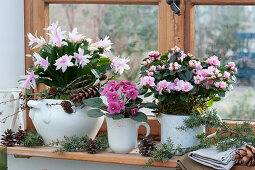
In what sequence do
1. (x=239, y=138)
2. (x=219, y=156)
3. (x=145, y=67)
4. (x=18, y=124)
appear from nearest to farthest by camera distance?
1. (x=219, y=156)
2. (x=239, y=138)
3. (x=145, y=67)
4. (x=18, y=124)

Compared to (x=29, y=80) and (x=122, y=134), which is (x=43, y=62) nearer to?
(x=29, y=80)

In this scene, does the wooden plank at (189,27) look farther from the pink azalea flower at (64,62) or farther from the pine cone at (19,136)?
the pine cone at (19,136)

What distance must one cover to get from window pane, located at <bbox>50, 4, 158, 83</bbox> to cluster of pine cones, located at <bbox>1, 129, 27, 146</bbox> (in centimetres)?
58

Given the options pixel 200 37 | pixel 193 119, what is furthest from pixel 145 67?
pixel 200 37

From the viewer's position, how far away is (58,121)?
154 cm

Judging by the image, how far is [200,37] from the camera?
1802mm

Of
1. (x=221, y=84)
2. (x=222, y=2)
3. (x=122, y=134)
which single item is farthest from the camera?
(x=222, y=2)

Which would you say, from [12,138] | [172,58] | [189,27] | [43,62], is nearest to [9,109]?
[12,138]

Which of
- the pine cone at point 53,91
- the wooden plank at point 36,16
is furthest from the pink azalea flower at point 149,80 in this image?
the wooden plank at point 36,16

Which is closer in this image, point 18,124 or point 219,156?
point 219,156

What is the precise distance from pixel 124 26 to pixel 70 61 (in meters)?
0.45

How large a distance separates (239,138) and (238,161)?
139mm

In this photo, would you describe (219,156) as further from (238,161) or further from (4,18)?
(4,18)

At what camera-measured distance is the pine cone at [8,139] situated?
1.65m
